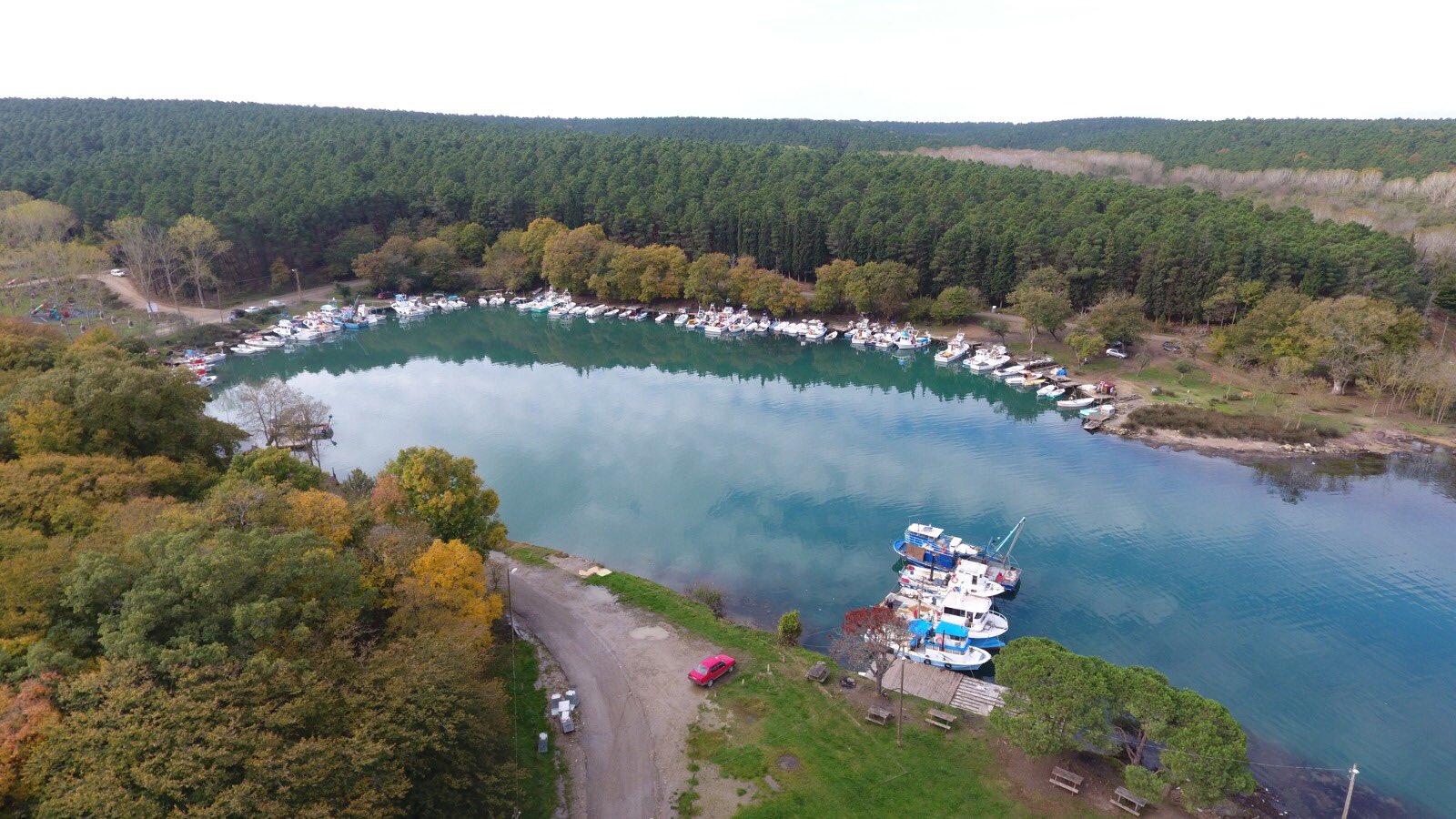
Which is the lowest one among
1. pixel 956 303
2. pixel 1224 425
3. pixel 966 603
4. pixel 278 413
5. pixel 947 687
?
pixel 947 687

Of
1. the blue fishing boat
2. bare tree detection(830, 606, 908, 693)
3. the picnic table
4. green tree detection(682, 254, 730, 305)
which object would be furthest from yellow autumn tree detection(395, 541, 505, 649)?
green tree detection(682, 254, 730, 305)

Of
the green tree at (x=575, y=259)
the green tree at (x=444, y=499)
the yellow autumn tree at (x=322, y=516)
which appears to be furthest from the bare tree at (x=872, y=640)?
the green tree at (x=575, y=259)

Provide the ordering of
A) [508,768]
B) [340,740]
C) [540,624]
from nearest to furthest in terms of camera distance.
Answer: [340,740]
[508,768]
[540,624]

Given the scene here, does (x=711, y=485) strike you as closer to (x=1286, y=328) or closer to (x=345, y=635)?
(x=345, y=635)

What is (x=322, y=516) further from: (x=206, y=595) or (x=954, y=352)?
(x=954, y=352)

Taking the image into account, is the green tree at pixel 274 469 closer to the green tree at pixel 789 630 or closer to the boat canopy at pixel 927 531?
the green tree at pixel 789 630

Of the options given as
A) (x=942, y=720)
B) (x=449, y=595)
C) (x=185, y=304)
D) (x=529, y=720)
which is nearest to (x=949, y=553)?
(x=942, y=720)

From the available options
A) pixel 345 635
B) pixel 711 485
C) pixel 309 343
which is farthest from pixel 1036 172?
pixel 345 635
